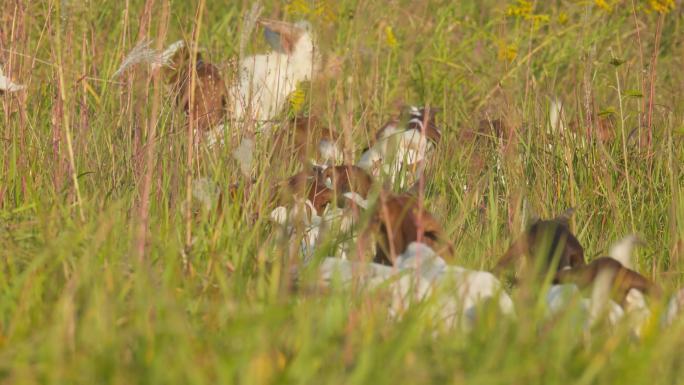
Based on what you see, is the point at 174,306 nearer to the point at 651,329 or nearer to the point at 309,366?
the point at 309,366

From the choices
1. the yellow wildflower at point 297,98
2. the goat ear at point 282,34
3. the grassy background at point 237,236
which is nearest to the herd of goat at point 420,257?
the grassy background at point 237,236

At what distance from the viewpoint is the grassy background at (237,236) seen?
1.82m

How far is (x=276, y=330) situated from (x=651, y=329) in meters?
0.62

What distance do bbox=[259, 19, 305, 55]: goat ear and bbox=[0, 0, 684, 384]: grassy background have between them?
0.67ft

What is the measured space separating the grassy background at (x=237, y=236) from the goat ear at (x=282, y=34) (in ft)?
0.67

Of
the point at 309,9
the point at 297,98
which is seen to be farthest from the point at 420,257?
the point at 309,9

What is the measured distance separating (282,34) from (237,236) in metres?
1.60

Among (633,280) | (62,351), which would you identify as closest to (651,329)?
(633,280)

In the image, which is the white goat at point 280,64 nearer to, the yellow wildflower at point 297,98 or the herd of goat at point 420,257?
the yellow wildflower at point 297,98

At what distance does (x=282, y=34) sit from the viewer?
4.06 meters

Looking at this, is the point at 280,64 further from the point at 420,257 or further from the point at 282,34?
the point at 420,257

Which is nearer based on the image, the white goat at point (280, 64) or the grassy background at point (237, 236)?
the grassy background at point (237, 236)

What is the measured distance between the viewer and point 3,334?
6.66 ft

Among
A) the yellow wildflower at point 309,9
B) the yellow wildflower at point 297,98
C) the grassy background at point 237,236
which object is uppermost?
the yellow wildflower at point 309,9
